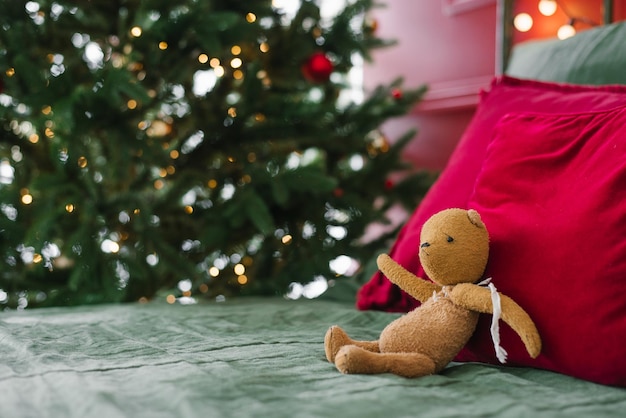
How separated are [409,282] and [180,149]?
0.96m

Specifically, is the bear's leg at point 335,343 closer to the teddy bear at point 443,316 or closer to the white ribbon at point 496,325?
the teddy bear at point 443,316

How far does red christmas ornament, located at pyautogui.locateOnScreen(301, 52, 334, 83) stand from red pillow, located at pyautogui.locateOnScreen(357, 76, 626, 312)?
57cm

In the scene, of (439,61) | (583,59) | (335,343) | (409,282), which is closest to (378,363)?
(335,343)

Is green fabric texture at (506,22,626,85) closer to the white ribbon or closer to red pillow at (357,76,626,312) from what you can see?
red pillow at (357,76,626,312)

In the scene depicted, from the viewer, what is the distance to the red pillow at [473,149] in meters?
0.99

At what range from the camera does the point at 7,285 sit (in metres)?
1.46

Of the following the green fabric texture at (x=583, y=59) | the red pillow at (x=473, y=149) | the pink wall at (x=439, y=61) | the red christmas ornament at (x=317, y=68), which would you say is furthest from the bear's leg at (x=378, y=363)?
the pink wall at (x=439, y=61)

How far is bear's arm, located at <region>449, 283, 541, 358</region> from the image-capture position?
2.30 ft

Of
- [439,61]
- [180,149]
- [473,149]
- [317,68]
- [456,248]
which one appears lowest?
[456,248]

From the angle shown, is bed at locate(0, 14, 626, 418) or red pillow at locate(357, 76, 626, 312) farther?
red pillow at locate(357, 76, 626, 312)

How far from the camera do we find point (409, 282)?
34.3 inches

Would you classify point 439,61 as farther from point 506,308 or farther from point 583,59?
point 506,308

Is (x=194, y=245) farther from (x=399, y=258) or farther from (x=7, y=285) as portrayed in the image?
(x=399, y=258)

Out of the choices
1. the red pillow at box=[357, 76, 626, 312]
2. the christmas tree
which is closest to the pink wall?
the christmas tree
